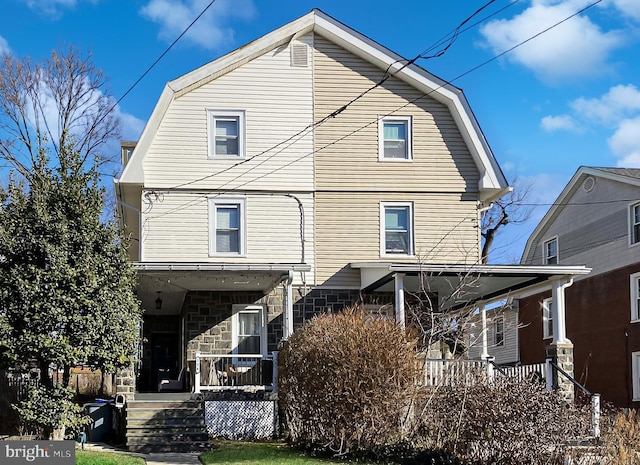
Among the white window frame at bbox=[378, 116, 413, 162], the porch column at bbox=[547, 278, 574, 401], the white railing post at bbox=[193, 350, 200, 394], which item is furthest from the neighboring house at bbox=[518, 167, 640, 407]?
the white railing post at bbox=[193, 350, 200, 394]

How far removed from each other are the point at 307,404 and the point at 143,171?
27.3ft

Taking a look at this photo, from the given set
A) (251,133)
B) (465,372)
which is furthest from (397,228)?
(465,372)

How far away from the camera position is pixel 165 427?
15.3 meters

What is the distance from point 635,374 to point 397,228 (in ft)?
32.4

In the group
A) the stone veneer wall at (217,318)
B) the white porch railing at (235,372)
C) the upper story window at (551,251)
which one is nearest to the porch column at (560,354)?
the white porch railing at (235,372)

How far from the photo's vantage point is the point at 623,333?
2544cm

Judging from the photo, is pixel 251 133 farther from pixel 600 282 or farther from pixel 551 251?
pixel 551 251

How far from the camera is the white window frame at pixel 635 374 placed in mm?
24562

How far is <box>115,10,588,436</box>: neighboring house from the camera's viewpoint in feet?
63.8

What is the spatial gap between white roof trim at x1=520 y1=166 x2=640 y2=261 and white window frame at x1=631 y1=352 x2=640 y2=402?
5.24 metres

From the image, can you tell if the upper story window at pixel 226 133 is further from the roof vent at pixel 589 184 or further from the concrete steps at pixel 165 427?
the roof vent at pixel 589 184

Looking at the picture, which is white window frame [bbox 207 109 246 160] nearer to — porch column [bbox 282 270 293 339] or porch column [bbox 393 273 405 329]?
porch column [bbox 282 270 293 339]

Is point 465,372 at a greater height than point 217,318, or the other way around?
point 217,318

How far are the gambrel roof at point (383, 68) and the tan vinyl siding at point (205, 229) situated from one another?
2714mm
